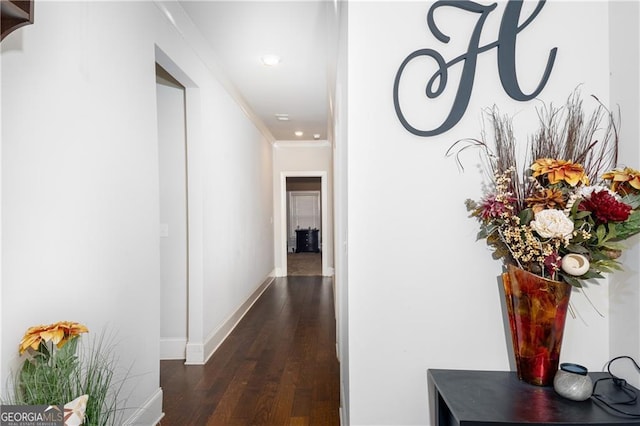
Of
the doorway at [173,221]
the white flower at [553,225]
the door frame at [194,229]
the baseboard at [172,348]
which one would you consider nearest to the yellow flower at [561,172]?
the white flower at [553,225]

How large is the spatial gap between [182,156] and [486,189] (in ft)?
8.37

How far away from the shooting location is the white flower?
1.19 meters

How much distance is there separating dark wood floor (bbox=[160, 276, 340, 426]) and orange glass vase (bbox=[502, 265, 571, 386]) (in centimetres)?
127

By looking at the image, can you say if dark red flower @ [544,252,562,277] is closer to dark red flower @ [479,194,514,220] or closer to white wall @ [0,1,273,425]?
dark red flower @ [479,194,514,220]

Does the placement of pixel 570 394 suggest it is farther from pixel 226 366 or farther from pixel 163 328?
pixel 163 328

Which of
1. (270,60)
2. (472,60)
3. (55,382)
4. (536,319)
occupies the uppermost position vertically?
(270,60)

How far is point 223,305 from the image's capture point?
3.65 meters

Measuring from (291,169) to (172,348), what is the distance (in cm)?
462

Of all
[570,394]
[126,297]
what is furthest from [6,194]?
[570,394]

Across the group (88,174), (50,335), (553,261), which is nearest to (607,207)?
(553,261)

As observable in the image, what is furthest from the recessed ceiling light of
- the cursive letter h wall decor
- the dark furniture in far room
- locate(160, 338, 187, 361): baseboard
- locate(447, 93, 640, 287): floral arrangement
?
the dark furniture in far room

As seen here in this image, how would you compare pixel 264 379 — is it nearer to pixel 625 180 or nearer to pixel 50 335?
pixel 50 335

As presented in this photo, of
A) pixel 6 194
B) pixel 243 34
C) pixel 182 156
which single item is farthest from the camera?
pixel 182 156

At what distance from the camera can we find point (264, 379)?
2742 millimetres
